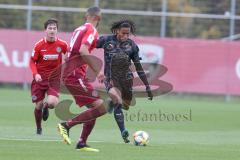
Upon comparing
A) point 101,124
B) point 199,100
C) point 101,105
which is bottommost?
point 199,100

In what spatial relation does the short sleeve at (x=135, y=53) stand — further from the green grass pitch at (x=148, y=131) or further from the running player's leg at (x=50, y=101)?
the running player's leg at (x=50, y=101)

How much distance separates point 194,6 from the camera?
109 ft

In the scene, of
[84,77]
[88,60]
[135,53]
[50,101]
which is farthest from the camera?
[50,101]

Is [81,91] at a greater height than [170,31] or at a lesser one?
greater

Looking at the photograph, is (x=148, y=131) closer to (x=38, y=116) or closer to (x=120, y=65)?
(x=38, y=116)

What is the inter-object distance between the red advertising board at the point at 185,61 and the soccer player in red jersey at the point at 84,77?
15.6 m

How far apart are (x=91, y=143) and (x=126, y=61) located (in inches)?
67.9

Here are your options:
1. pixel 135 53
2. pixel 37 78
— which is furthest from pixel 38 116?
pixel 135 53

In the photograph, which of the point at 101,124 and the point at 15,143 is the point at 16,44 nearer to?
the point at 101,124

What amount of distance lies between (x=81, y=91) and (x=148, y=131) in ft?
14.4

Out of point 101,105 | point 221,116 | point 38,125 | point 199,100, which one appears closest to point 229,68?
point 199,100

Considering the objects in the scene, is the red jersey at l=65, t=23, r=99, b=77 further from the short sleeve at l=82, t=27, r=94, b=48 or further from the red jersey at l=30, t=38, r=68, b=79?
the red jersey at l=30, t=38, r=68, b=79

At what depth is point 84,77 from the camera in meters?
13.5

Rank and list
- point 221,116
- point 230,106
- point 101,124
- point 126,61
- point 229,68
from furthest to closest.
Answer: point 229,68 → point 230,106 → point 221,116 → point 101,124 → point 126,61
